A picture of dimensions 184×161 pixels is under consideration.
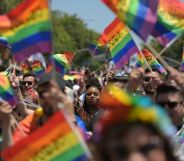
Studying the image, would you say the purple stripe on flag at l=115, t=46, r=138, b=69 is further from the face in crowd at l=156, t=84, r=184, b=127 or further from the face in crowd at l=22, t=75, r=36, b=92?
the face in crowd at l=156, t=84, r=184, b=127

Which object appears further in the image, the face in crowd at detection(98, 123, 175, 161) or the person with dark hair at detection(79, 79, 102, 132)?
the person with dark hair at detection(79, 79, 102, 132)

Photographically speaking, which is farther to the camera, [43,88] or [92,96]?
[92,96]

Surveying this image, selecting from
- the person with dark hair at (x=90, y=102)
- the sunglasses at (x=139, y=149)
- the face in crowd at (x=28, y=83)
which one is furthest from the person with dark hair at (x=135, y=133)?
the face in crowd at (x=28, y=83)

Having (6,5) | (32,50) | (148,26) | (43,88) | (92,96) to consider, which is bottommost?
(92,96)

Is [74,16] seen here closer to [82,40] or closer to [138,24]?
[82,40]

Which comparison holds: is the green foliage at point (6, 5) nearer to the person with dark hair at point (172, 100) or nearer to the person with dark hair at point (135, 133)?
the person with dark hair at point (172, 100)

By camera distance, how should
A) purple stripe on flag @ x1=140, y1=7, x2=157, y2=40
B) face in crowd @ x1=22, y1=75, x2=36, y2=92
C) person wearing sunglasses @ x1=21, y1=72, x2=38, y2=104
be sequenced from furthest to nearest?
face in crowd @ x1=22, y1=75, x2=36, y2=92, person wearing sunglasses @ x1=21, y1=72, x2=38, y2=104, purple stripe on flag @ x1=140, y1=7, x2=157, y2=40

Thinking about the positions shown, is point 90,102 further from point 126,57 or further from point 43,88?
point 43,88

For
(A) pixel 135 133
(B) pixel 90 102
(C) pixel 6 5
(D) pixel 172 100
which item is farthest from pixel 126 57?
(C) pixel 6 5

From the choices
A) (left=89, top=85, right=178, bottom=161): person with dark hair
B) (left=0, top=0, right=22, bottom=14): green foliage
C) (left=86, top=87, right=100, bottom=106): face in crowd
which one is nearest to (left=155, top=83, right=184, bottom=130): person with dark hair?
(left=89, top=85, right=178, bottom=161): person with dark hair

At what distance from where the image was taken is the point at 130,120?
260cm

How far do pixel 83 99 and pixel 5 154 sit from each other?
470cm

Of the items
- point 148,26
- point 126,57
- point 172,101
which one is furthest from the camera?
point 126,57

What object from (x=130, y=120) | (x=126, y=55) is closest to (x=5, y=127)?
(x=130, y=120)
